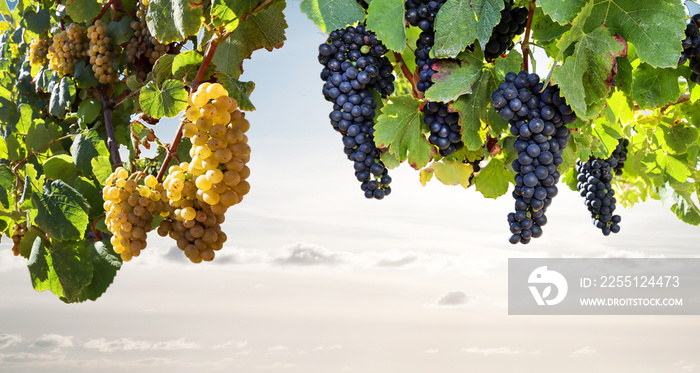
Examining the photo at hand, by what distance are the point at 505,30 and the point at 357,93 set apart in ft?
1.05

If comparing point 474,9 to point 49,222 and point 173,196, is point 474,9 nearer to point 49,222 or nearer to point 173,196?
point 173,196

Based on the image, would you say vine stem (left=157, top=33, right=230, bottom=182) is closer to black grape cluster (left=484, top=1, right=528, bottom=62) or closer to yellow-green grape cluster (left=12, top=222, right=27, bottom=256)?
black grape cluster (left=484, top=1, right=528, bottom=62)

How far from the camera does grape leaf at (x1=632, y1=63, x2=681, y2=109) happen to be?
4.53 ft

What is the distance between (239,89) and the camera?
4.64ft

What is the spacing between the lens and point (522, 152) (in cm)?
114

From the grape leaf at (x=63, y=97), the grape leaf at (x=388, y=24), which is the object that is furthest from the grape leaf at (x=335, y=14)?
the grape leaf at (x=63, y=97)

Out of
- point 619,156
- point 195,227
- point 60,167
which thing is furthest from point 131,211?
point 619,156

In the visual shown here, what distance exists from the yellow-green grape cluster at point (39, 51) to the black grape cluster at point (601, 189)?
7.21 feet

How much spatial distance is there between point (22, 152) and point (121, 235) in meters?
1.01

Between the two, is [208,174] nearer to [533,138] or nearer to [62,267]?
[533,138]

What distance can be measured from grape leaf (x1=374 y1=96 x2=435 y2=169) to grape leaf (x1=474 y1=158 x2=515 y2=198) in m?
0.32

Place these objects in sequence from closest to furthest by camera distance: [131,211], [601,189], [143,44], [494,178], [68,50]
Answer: [131,211]
[494,178]
[143,44]
[68,50]
[601,189]

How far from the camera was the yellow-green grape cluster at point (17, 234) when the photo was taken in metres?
2.11

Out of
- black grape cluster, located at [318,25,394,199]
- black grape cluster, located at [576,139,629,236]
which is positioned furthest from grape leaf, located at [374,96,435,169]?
black grape cluster, located at [576,139,629,236]
